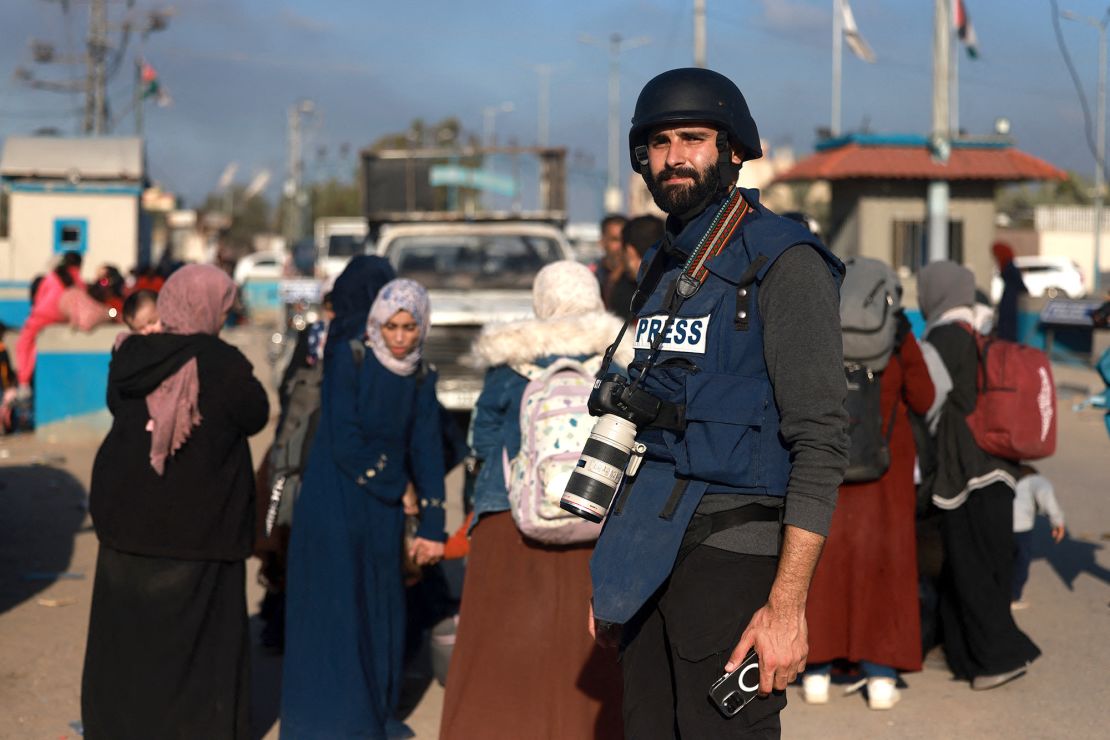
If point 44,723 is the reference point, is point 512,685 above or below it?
above

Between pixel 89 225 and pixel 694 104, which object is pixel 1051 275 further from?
pixel 694 104

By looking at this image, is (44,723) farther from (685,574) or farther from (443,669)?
(685,574)

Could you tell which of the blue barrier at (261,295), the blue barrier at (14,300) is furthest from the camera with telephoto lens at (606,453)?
the blue barrier at (261,295)

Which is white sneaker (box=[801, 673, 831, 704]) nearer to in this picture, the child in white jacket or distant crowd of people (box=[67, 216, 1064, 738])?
distant crowd of people (box=[67, 216, 1064, 738])

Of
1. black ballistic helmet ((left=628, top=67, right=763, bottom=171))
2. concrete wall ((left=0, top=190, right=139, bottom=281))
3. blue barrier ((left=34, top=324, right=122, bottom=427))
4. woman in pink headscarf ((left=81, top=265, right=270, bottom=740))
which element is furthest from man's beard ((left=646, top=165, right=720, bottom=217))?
concrete wall ((left=0, top=190, right=139, bottom=281))

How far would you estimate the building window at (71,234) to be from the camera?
89.1 ft

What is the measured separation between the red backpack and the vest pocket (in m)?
3.93

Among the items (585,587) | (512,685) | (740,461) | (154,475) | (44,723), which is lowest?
(44,723)

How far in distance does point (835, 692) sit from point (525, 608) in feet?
6.62

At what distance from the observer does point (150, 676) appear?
17.4 ft

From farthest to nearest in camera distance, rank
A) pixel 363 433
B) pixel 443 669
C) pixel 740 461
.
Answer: pixel 443 669 → pixel 363 433 → pixel 740 461

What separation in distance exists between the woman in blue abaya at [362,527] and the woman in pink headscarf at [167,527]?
464 millimetres

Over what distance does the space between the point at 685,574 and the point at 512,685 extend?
2282 mm

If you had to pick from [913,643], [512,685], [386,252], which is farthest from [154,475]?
[386,252]
